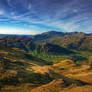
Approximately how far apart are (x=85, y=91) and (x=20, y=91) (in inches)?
1234

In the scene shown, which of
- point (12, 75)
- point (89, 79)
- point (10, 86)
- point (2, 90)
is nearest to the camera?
point (2, 90)

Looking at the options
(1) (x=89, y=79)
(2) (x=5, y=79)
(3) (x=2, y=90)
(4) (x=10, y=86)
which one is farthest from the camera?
(1) (x=89, y=79)

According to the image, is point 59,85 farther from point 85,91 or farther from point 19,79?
point 19,79

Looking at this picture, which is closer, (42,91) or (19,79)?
(42,91)

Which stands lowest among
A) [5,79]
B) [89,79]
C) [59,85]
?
[89,79]

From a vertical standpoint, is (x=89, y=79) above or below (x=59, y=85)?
below

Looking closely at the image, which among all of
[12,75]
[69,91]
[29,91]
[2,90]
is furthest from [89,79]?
[2,90]

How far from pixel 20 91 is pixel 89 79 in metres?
63.7

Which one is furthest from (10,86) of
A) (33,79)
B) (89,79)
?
(89,79)

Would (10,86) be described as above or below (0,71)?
below

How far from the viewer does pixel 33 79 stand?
51.3m

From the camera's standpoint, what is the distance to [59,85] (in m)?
47.4

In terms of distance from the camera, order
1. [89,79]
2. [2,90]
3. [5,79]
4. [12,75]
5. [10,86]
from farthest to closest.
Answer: [89,79] → [12,75] → [5,79] → [10,86] → [2,90]

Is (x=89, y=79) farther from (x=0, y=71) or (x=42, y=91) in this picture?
(x=0, y=71)
